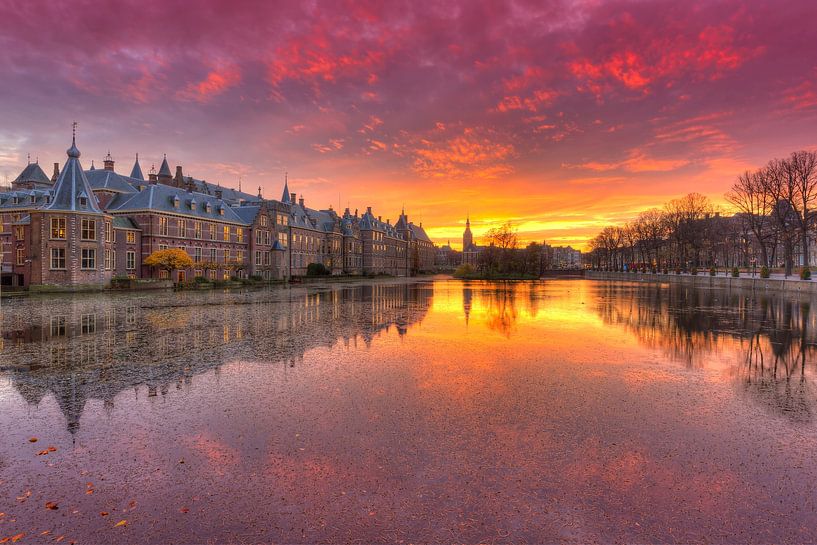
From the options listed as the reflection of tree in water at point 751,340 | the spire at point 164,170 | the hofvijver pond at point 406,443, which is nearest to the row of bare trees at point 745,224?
the reflection of tree in water at point 751,340

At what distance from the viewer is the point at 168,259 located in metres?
49.9

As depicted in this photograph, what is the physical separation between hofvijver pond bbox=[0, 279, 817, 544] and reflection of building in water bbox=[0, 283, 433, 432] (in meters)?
0.12

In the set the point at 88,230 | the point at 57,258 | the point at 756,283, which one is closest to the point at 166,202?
the point at 88,230

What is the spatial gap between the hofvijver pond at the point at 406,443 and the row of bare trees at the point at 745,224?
50.9m

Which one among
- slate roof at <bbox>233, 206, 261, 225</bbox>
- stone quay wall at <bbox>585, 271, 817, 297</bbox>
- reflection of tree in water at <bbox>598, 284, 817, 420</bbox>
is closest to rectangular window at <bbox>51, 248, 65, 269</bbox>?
slate roof at <bbox>233, 206, 261, 225</bbox>

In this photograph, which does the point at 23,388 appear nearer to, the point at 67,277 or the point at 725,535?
the point at 725,535

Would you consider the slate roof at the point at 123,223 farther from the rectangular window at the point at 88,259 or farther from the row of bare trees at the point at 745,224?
the row of bare trees at the point at 745,224

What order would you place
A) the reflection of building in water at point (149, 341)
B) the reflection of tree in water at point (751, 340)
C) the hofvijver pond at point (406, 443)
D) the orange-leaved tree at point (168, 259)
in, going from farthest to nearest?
the orange-leaved tree at point (168, 259) < the reflection of building in water at point (149, 341) < the reflection of tree in water at point (751, 340) < the hofvijver pond at point (406, 443)

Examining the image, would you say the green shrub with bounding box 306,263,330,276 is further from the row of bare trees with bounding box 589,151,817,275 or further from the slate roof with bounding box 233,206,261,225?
the row of bare trees with bounding box 589,151,817,275

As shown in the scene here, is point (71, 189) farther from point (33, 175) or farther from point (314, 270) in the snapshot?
point (314, 270)

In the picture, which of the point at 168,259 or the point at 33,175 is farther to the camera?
the point at 33,175

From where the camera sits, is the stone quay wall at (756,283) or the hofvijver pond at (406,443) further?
the stone quay wall at (756,283)

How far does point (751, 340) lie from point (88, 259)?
53084 millimetres

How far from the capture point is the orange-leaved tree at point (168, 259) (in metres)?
49.5
